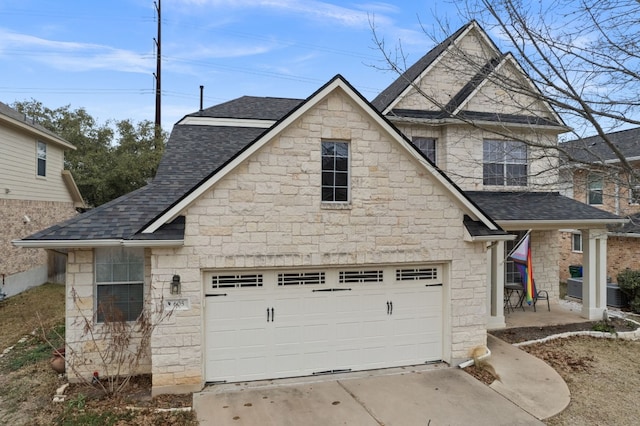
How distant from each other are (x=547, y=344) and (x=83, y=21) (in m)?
21.3

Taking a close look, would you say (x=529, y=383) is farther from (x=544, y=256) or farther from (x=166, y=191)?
(x=166, y=191)

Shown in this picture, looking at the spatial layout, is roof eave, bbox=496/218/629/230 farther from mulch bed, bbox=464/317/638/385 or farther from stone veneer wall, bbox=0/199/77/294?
stone veneer wall, bbox=0/199/77/294

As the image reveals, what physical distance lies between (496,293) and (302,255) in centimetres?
642

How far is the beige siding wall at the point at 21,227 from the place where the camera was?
15.1 m

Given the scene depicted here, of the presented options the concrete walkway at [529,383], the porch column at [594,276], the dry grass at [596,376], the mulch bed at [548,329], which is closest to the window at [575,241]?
the porch column at [594,276]

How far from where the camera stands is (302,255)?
7762mm

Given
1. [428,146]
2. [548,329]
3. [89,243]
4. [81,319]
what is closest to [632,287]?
[548,329]

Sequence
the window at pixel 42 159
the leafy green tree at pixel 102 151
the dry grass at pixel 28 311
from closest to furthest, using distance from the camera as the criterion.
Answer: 1. the dry grass at pixel 28 311
2. the window at pixel 42 159
3. the leafy green tree at pixel 102 151

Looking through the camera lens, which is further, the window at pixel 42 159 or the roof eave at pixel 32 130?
the window at pixel 42 159

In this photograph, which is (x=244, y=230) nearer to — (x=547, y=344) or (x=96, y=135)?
(x=547, y=344)

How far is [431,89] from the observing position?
13.4 m

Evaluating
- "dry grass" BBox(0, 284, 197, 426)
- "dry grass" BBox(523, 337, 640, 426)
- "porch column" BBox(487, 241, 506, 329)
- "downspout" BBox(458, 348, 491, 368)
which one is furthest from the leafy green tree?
"dry grass" BBox(523, 337, 640, 426)

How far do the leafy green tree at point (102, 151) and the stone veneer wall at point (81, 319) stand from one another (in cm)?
1852

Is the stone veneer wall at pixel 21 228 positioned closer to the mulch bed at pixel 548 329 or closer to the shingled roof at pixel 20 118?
the shingled roof at pixel 20 118
